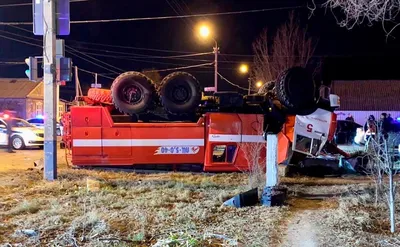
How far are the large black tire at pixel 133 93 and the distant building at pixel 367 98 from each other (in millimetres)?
28210

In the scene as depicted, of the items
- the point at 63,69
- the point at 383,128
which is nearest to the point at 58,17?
the point at 63,69

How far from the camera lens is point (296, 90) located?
10844 mm

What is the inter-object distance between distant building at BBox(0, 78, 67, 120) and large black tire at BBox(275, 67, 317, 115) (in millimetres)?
37869

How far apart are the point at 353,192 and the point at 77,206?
547 cm

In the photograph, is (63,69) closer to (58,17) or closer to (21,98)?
(58,17)

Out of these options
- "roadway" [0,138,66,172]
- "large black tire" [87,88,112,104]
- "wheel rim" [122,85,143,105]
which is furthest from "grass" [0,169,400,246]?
"roadway" [0,138,66,172]

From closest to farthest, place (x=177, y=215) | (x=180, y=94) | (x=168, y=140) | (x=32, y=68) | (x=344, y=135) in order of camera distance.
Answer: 1. (x=177, y=215)
2. (x=32, y=68)
3. (x=180, y=94)
4. (x=168, y=140)
5. (x=344, y=135)

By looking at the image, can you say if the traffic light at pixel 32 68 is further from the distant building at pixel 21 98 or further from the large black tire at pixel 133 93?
the distant building at pixel 21 98

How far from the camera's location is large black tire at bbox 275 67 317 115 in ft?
35.5

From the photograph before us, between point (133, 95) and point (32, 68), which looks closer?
point (32, 68)

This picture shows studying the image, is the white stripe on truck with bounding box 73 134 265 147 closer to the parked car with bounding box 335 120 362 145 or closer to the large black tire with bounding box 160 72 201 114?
the large black tire with bounding box 160 72 201 114

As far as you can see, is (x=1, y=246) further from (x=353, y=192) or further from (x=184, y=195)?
(x=353, y=192)

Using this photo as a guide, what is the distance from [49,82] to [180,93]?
324 centimetres

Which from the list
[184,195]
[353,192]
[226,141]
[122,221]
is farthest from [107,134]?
[353,192]
